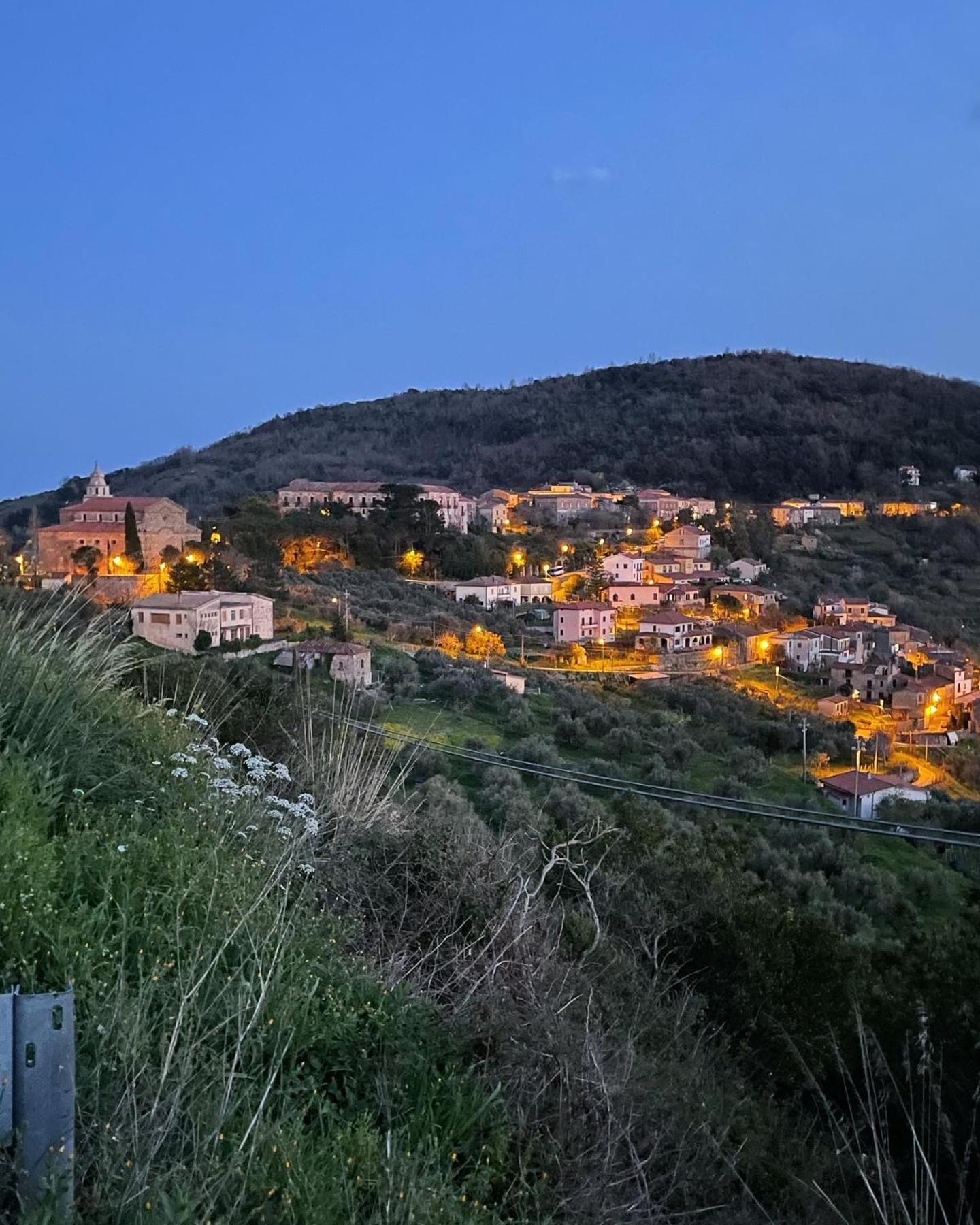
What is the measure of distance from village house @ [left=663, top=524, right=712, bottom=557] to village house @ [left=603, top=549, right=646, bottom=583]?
6962mm

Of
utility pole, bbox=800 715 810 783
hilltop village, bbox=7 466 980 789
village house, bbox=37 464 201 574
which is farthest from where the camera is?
village house, bbox=37 464 201 574

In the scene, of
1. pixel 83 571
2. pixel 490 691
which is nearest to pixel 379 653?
pixel 490 691

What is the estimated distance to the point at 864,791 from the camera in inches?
738

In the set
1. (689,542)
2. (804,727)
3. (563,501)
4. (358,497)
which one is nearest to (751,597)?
(689,542)

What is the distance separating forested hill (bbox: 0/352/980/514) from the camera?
7144 cm

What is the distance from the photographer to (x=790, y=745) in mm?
22578

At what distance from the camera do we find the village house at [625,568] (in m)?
44.2

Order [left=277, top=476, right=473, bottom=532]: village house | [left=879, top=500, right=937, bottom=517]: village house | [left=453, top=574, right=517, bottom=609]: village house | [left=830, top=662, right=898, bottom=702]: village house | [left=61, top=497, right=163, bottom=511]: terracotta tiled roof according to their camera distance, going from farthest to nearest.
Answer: [left=879, top=500, right=937, bottom=517]: village house
[left=277, top=476, right=473, bottom=532]: village house
[left=453, top=574, right=517, bottom=609]: village house
[left=61, top=497, right=163, bottom=511]: terracotta tiled roof
[left=830, top=662, right=898, bottom=702]: village house

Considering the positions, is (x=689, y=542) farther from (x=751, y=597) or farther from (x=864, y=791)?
(x=864, y=791)

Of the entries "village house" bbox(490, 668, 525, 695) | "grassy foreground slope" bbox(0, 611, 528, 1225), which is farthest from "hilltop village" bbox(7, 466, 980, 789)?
"grassy foreground slope" bbox(0, 611, 528, 1225)

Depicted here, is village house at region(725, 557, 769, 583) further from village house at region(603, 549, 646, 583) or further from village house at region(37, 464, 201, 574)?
village house at region(37, 464, 201, 574)

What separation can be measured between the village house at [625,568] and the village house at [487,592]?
20.2 feet

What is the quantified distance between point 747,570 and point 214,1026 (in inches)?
1893

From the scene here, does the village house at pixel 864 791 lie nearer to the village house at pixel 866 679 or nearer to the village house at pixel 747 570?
the village house at pixel 866 679
